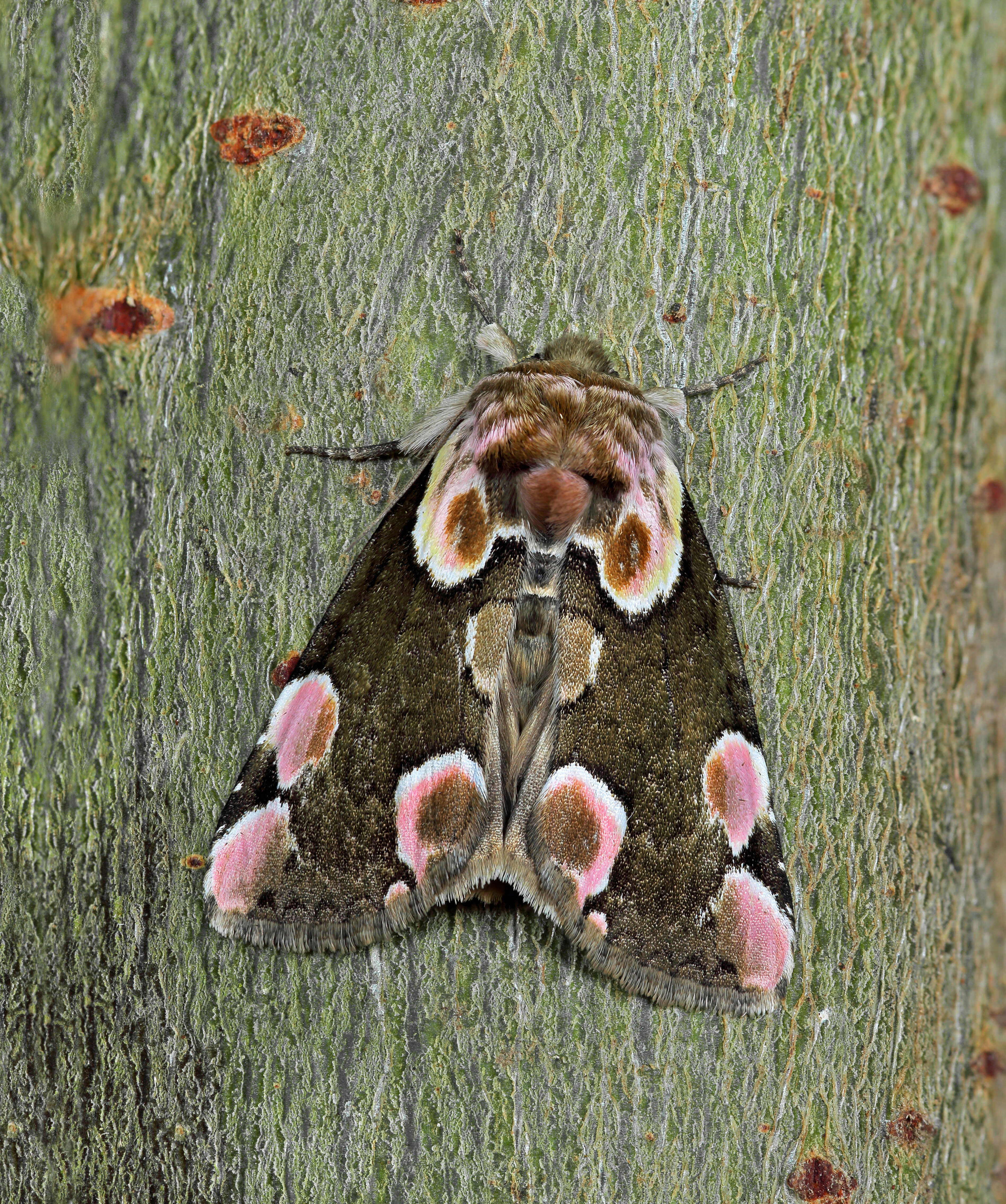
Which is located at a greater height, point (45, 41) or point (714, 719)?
point (45, 41)

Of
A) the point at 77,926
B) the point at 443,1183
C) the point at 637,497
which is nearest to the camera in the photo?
the point at 443,1183

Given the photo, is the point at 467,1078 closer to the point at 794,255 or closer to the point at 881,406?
the point at 881,406

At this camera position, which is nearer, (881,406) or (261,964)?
(261,964)

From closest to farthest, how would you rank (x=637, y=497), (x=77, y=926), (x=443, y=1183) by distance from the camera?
(x=443, y=1183), (x=77, y=926), (x=637, y=497)

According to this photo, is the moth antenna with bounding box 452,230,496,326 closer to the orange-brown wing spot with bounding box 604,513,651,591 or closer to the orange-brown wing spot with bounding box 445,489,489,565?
the orange-brown wing spot with bounding box 445,489,489,565

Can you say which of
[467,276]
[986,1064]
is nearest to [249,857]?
[467,276]

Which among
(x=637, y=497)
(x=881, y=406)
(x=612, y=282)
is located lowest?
(x=637, y=497)

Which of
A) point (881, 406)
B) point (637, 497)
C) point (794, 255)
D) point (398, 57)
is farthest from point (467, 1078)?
point (398, 57)

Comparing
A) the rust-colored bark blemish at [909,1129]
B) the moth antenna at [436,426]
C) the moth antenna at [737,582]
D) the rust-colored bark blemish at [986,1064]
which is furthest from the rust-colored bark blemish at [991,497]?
the moth antenna at [436,426]
